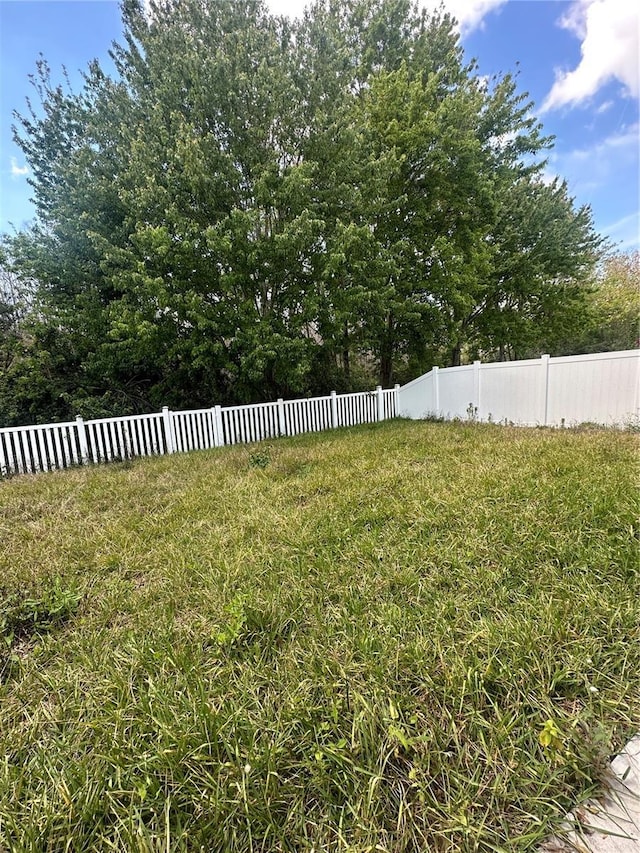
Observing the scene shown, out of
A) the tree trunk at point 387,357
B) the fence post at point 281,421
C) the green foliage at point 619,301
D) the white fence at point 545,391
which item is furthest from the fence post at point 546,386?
the green foliage at point 619,301

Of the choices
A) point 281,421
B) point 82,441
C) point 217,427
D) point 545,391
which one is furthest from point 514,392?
point 82,441

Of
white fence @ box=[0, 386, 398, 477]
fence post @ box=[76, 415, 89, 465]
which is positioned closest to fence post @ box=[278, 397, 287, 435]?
white fence @ box=[0, 386, 398, 477]

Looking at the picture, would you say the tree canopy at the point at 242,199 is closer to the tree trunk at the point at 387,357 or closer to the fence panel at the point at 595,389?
the tree trunk at the point at 387,357

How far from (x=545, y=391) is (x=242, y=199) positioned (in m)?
6.81

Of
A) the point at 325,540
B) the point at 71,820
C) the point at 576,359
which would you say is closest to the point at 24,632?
the point at 71,820

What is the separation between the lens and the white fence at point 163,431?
5.51 m

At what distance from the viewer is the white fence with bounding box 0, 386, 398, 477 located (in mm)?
5508

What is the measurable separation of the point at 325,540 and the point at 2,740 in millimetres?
1775

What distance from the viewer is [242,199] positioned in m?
6.95

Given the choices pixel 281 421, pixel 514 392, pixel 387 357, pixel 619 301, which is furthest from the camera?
pixel 619 301

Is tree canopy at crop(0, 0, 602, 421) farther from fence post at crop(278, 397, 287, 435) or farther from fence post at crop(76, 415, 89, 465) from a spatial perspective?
fence post at crop(76, 415, 89, 465)

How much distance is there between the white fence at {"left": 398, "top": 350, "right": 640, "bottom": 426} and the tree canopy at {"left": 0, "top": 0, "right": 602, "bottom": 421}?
2794 mm

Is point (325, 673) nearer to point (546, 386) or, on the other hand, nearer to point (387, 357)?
point (546, 386)

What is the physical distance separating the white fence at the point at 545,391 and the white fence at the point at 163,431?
2.21 meters
